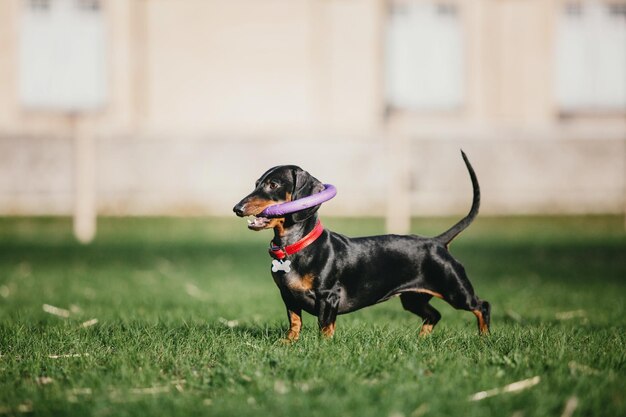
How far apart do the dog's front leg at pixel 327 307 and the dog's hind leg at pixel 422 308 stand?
640 millimetres

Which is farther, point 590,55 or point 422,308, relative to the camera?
point 590,55

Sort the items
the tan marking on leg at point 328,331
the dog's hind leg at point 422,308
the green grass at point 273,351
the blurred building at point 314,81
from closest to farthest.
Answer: the green grass at point 273,351 < the tan marking on leg at point 328,331 < the dog's hind leg at point 422,308 < the blurred building at point 314,81

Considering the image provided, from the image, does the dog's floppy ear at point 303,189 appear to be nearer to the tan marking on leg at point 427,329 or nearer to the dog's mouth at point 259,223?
the dog's mouth at point 259,223

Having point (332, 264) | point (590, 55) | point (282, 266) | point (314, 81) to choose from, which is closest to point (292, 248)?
point (282, 266)

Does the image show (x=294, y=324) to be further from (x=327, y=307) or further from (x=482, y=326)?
(x=482, y=326)

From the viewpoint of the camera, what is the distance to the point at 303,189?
4.08 meters

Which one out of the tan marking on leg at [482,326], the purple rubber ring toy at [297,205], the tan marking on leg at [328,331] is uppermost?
the purple rubber ring toy at [297,205]

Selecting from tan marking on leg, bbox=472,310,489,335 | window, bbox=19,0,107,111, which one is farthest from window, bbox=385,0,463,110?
tan marking on leg, bbox=472,310,489,335

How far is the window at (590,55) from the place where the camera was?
15664 millimetres

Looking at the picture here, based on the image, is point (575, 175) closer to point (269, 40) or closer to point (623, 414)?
point (269, 40)

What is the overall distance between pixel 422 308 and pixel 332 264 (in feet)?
2.64

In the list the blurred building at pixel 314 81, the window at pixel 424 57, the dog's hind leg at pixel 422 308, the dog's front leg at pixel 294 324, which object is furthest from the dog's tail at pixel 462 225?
the window at pixel 424 57

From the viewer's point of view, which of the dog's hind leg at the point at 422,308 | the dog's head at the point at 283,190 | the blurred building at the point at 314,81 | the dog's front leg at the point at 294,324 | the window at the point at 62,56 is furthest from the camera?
the window at the point at 62,56

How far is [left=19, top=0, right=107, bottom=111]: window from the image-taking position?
15.2 meters
